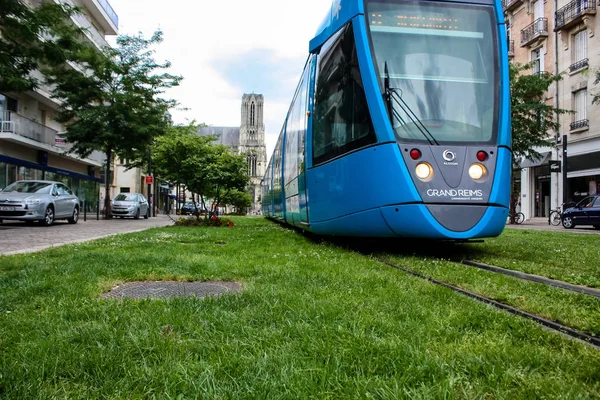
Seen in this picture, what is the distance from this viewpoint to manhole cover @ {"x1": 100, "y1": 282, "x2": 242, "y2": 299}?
355 cm

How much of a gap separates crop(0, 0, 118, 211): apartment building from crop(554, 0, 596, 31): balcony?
84.0 feet

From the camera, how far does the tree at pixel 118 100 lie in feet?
72.5

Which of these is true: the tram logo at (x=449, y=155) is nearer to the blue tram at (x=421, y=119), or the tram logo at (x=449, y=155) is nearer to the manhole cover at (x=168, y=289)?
the blue tram at (x=421, y=119)

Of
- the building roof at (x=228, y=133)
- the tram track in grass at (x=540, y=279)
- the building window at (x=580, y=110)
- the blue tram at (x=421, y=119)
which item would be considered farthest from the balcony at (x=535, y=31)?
the building roof at (x=228, y=133)

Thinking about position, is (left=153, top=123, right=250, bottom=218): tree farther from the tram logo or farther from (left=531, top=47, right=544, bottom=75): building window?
(left=531, top=47, right=544, bottom=75): building window

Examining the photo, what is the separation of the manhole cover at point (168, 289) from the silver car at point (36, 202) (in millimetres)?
12770

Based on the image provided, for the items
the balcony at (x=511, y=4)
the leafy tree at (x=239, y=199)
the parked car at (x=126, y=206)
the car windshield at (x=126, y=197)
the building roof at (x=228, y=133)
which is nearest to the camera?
the parked car at (x=126, y=206)

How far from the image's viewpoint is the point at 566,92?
26422 millimetres

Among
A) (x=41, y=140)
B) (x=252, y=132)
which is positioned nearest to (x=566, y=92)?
(x=41, y=140)

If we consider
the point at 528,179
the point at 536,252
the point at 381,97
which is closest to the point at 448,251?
the point at 536,252

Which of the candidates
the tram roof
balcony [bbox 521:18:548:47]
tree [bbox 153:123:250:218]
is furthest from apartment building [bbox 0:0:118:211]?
balcony [bbox 521:18:548:47]

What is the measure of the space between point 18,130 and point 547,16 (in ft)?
106

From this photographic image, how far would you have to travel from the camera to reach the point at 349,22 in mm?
6328

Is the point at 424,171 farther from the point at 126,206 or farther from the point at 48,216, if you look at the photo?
the point at 126,206
